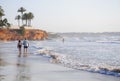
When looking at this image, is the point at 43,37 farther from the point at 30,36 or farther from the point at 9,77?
the point at 9,77

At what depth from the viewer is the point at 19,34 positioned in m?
113

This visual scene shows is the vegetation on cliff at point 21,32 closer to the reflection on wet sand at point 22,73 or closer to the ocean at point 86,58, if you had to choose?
the ocean at point 86,58

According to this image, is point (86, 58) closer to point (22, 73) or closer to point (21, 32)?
point (22, 73)

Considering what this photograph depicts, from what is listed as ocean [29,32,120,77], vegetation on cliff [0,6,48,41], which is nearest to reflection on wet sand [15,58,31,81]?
ocean [29,32,120,77]

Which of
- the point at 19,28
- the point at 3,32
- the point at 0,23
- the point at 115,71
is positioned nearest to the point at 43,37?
the point at 19,28

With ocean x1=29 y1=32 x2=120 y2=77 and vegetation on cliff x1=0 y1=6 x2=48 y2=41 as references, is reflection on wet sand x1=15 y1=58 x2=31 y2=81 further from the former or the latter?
vegetation on cliff x1=0 y1=6 x2=48 y2=41

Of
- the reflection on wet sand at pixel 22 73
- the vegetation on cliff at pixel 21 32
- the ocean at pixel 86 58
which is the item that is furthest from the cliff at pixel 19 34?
the reflection on wet sand at pixel 22 73

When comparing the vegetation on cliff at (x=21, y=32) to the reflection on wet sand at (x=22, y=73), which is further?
the vegetation on cliff at (x=21, y=32)

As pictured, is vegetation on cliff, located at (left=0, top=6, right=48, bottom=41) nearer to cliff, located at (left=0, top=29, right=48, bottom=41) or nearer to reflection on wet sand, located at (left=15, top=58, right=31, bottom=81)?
cliff, located at (left=0, top=29, right=48, bottom=41)

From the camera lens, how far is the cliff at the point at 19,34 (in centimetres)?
10661

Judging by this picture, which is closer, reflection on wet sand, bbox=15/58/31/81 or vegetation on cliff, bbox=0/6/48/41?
reflection on wet sand, bbox=15/58/31/81

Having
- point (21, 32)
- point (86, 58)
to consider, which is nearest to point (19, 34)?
point (21, 32)

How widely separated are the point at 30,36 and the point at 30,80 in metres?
108

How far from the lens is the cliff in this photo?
107 metres
